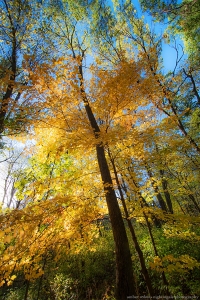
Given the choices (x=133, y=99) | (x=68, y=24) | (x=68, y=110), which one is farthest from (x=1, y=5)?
(x=133, y=99)

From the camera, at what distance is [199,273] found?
575 cm

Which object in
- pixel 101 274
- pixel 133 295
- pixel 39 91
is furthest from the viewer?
pixel 101 274

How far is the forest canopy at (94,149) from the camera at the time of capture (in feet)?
10.4

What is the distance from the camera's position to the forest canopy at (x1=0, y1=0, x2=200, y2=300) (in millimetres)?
3180

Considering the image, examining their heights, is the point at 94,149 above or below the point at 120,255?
above

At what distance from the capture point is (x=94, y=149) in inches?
203

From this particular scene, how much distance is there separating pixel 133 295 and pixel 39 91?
186 inches

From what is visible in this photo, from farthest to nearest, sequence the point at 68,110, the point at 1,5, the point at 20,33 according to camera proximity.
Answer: the point at 20,33
the point at 1,5
the point at 68,110

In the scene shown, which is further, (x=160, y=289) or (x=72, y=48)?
(x=72, y=48)

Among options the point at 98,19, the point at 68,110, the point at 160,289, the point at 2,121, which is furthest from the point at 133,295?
the point at 98,19

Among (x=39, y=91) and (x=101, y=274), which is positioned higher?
(x=39, y=91)

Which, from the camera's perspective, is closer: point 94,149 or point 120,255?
point 120,255

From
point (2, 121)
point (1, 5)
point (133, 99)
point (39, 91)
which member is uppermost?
point (1, 5)

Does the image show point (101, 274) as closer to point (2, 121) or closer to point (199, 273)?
point (199, 273)
